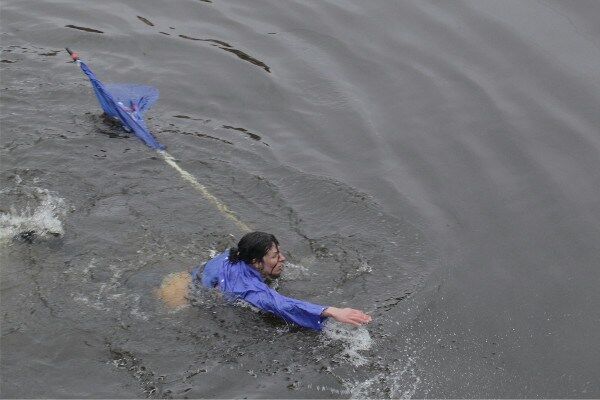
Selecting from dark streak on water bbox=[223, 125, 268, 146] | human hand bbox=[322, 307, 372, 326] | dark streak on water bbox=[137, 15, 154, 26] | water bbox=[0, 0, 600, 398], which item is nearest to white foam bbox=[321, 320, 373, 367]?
water bbox=[0, 0, 600, 398]

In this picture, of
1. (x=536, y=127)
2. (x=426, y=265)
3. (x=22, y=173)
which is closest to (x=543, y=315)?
(x=426, y=265)

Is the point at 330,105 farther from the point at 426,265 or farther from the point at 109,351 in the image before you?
the point at 109,351

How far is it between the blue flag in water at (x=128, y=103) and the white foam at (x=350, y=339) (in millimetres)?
3569

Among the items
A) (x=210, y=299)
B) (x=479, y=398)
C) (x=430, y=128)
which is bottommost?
(x=210, y=299)

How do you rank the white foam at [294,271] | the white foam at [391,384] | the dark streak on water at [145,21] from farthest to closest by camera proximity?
the dark streak on water at [145,21]
the white foam at [294,271]
the white foam at [391,384]

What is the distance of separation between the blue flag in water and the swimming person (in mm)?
2871

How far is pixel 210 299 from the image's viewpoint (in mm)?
7523

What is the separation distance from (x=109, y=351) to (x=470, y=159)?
16.0ft

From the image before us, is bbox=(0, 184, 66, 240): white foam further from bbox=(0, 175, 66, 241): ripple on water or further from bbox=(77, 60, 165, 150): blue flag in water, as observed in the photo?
bbox=(77, 60, 165, 150): blue flag in water

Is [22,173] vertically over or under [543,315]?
under

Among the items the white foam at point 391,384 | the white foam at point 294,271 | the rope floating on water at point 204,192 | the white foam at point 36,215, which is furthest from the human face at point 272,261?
the white foam at point 36,215

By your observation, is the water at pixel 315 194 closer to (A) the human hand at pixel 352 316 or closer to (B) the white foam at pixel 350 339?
(B) the white foam at pixel 350 339

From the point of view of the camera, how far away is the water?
7.04 m

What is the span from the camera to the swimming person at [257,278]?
6832 millimetres
